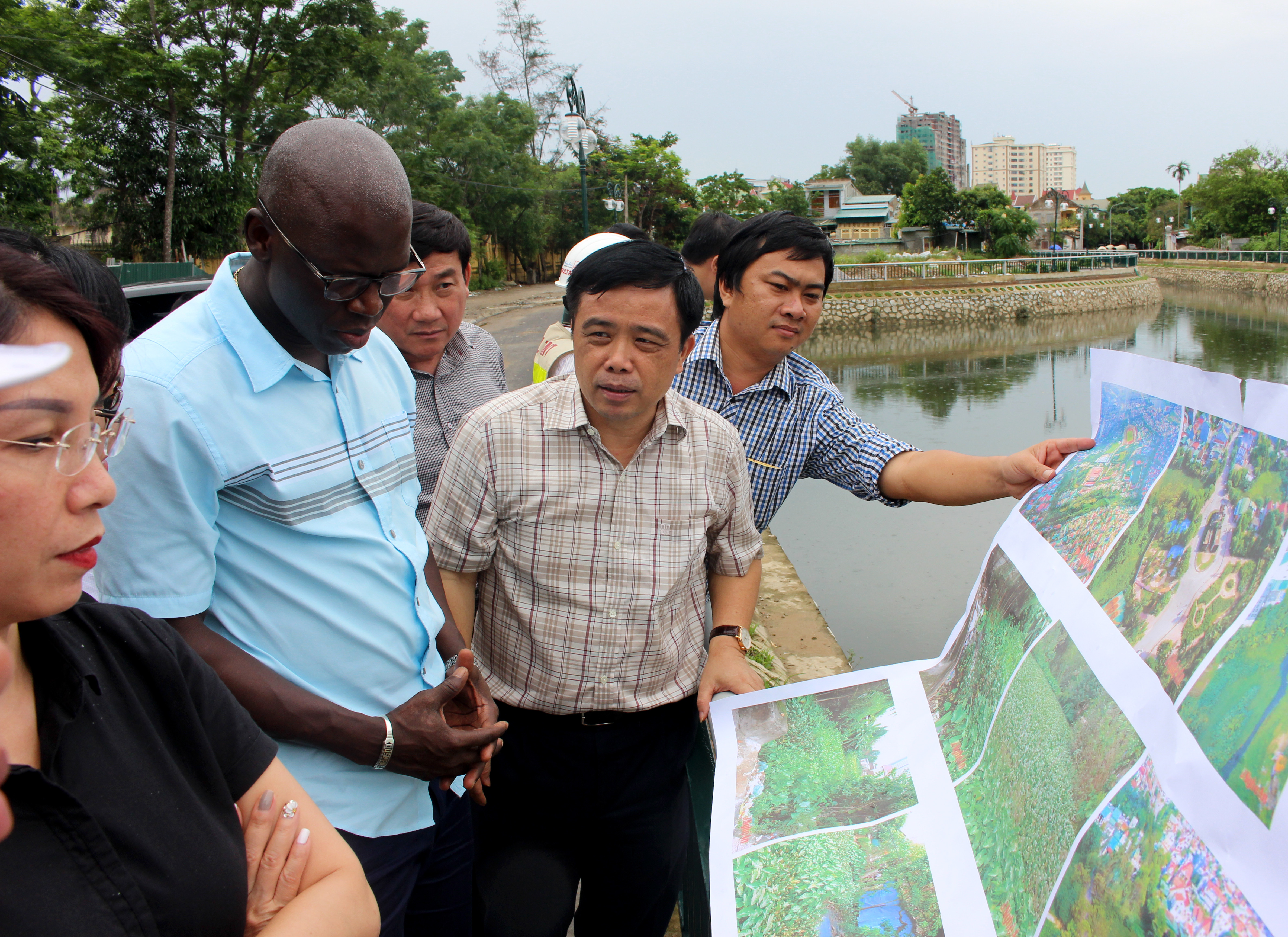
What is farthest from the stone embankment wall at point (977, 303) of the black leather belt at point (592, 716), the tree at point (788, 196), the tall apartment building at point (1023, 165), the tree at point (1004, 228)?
the tall apartment building at point (1023, 165)

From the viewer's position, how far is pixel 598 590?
4.97ft

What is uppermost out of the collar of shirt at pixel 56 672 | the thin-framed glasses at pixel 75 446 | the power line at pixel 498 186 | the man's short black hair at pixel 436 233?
the power line at pixel 498 186

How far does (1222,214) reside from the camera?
43.3 metres

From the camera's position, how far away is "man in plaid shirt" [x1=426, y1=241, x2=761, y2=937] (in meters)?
1.52

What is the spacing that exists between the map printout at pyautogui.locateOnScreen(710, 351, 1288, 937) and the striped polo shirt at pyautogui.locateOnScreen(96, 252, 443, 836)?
1.78 ft

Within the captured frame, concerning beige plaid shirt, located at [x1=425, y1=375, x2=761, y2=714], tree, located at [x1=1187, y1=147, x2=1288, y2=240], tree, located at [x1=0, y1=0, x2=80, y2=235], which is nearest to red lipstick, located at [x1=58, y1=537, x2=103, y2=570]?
beige plaid shirt, located at [x1=425, y1=375, x2=761, y2=714]

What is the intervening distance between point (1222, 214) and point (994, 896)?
52.5 metres

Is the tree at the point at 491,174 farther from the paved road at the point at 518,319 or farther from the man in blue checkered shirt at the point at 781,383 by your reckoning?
the man in blue checkered shirt at the point at 781,383

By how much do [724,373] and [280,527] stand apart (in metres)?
1.17

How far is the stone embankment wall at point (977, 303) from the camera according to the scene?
2402 centimetres

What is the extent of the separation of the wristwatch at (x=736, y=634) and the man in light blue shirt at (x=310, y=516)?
0.46 meters

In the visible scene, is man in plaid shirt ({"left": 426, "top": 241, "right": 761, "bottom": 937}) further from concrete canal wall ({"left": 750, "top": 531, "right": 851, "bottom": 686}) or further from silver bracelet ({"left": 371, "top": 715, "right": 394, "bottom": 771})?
concrete canal wall ({"left": 750, "top": 531, "right": 851, "bottom": 686})

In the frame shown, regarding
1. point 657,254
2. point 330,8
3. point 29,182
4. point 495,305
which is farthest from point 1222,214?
point 657,254

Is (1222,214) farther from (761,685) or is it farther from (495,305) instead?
(761,685)
